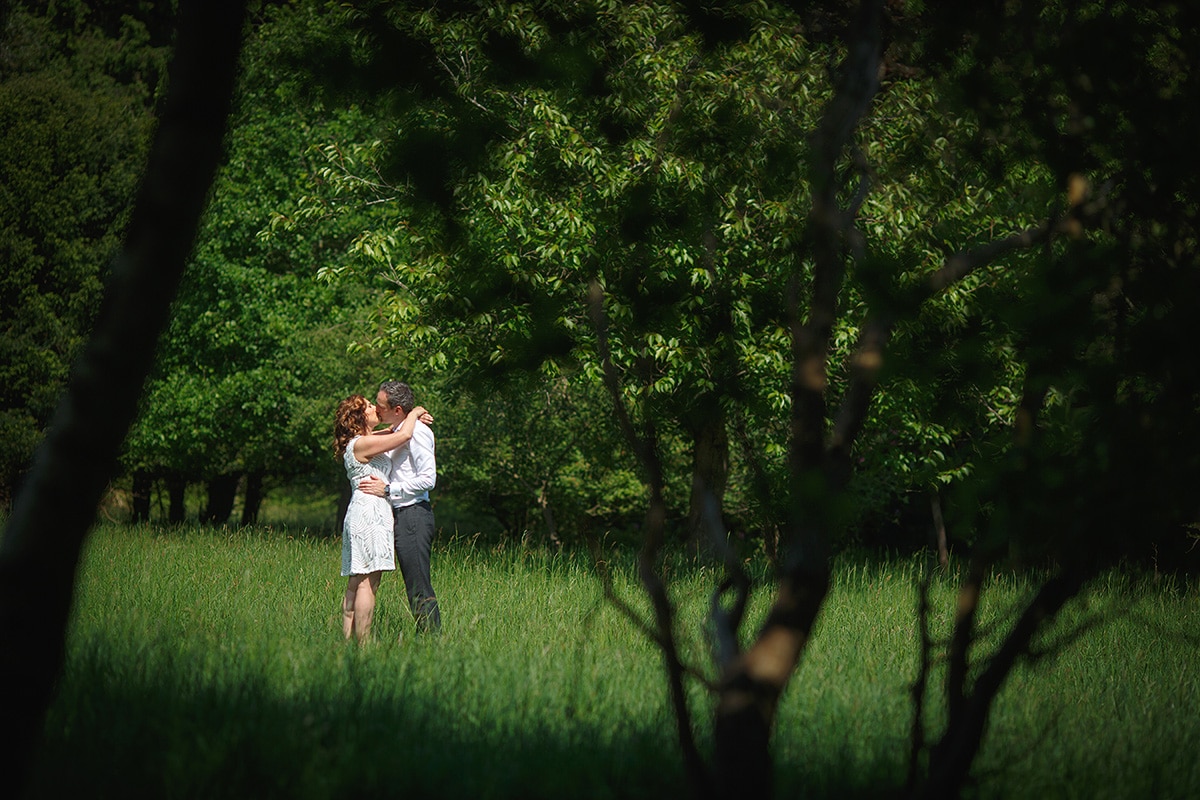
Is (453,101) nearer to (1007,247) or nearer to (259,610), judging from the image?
(1007,247)

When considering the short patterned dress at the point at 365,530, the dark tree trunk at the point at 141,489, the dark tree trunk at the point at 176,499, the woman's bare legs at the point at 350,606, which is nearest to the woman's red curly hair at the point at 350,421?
the short patterned dress at the point at 365,530

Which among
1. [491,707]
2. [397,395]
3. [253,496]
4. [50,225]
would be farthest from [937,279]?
[253,496]

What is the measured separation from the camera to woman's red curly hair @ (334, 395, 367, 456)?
7277 mm

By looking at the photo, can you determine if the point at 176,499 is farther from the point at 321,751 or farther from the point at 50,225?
the point at 321,751

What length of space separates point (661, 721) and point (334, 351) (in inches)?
497

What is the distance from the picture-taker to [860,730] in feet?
16.6

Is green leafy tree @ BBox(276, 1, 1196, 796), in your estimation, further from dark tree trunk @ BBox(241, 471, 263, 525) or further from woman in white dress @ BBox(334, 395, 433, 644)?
dark tree trunk @ BBox(241, 471, 263, 525)

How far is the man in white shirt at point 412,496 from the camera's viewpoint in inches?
280

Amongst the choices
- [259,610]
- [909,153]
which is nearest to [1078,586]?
[909,153]

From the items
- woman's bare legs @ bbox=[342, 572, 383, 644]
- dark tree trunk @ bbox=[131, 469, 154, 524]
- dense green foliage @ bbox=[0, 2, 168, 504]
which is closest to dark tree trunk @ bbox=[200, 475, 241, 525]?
dark tree trunk @ bbox=[131, 469, 154, 524]

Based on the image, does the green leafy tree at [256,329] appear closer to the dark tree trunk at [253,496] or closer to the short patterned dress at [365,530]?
the dark tree trunk at [253,496]

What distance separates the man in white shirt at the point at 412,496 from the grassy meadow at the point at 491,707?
36 centimetres

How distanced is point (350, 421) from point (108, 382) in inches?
163

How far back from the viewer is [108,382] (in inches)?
124
